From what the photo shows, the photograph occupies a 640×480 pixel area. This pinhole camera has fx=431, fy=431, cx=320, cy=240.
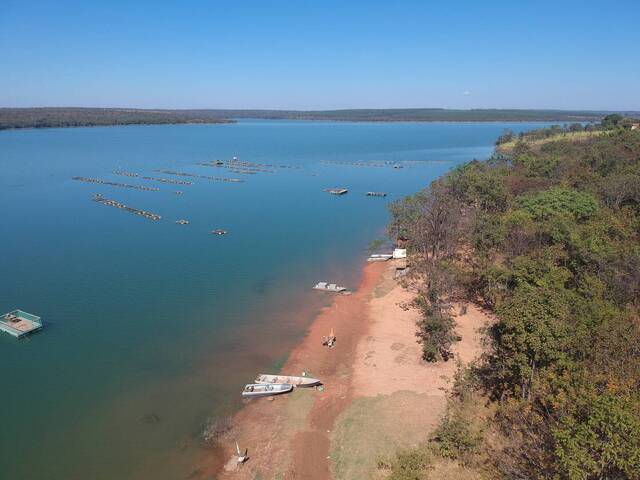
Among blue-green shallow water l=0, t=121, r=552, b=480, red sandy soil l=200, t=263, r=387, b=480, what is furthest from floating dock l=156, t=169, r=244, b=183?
red sandy soil l=200, t=263, r=387, b=480

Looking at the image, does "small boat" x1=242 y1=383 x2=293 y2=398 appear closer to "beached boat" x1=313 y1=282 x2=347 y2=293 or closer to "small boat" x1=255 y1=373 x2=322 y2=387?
"small boat" x1=255 y1=373 x2=322 y2=387

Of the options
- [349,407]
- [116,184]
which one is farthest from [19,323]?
[116,184]

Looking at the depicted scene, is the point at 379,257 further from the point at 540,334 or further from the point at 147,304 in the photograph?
the point at 540,334

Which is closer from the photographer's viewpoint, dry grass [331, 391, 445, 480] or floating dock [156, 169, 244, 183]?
dry grass [331, 391, 445, 480]

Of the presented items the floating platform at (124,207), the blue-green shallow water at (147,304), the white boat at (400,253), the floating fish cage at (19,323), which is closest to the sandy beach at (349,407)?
the blue-green shallow water at (147,304)

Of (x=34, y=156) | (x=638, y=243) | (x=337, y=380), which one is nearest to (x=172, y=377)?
(x=337, y=380)

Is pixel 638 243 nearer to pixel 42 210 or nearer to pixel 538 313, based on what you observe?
pixel 538 313
